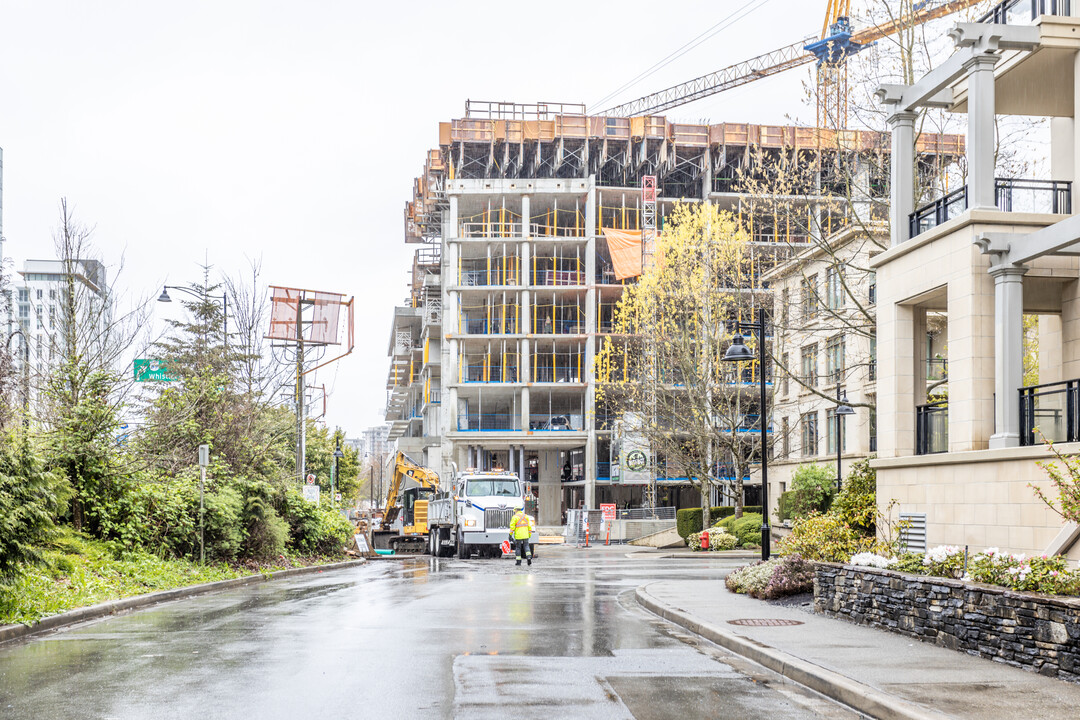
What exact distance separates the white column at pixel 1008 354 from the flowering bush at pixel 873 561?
233 centimetres

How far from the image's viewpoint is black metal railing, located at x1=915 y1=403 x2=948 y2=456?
17594mm

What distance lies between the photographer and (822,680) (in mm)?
9984

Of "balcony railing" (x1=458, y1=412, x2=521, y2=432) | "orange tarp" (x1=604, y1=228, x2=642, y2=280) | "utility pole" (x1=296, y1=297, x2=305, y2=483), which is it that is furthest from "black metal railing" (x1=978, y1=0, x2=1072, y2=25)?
"balcony railing" (x1=458, y1=412, x2=521, y2=432)

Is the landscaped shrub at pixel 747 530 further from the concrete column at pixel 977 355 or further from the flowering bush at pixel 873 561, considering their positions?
the flowering bush at pixel 873 561

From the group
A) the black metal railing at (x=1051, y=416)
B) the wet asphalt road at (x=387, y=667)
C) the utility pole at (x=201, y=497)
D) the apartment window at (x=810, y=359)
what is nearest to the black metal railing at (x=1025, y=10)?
the black metal railing at (x=1051, y=416)

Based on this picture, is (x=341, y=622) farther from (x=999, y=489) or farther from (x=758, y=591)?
(x=999, y=489)

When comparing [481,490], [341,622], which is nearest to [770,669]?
[341,622]

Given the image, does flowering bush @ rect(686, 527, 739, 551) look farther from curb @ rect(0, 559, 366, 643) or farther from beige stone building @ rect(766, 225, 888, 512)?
curb @ rect(0, 559, 366, 643)

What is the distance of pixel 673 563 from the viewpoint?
113ft

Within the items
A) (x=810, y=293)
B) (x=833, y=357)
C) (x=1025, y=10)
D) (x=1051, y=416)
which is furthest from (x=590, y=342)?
(x=1051, y=416)

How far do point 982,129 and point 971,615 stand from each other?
8.01m

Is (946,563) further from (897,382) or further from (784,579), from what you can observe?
(897,382)

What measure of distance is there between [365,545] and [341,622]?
119ft

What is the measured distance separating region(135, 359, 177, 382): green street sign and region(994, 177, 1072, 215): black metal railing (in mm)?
17776
